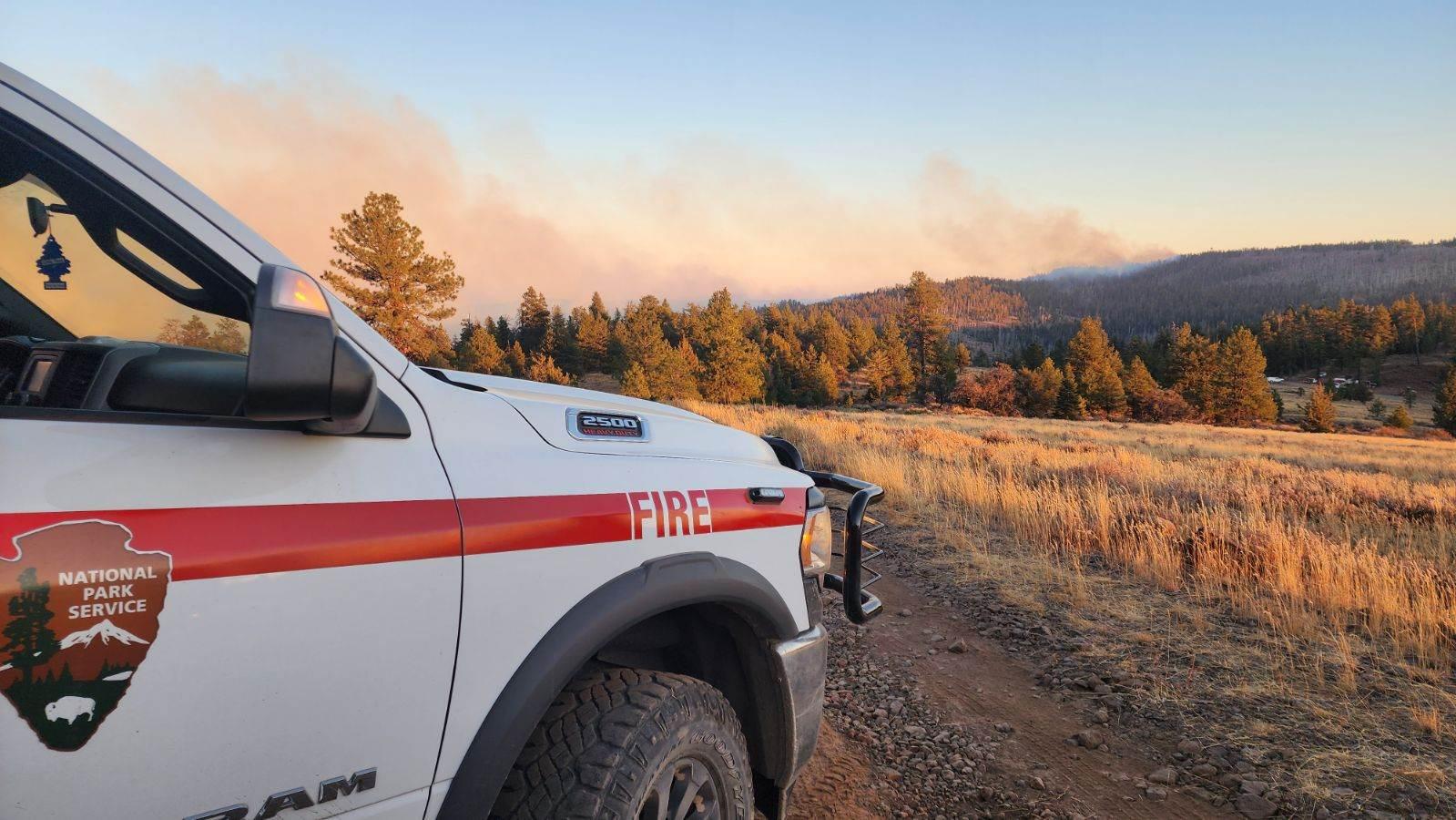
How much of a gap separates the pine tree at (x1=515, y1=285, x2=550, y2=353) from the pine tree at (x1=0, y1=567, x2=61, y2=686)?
68.7 meters

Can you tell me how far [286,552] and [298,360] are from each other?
0.33m

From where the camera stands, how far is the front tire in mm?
1609

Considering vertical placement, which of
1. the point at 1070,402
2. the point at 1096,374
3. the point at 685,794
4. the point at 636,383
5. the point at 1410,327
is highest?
the point at 636,383

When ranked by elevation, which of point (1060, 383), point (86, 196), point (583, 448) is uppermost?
point (86, 196)

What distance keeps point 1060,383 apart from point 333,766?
2432 inches

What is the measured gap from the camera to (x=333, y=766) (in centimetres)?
128

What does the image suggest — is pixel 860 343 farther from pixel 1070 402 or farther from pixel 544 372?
pixel 544 372

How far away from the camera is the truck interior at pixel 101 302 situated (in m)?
1.34

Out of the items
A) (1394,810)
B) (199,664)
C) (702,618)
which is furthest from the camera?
(1394,810)

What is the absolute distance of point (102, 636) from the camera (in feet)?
3.43

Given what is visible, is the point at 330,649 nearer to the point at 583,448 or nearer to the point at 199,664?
the point at 199,664

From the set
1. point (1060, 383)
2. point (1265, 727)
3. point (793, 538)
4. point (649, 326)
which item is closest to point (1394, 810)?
point (1265, 727)

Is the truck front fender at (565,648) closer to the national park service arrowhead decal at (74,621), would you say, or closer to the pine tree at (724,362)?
the national park service arrowhead decal at (74,621)

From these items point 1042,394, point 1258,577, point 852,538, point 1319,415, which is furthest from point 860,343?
point 852,538
